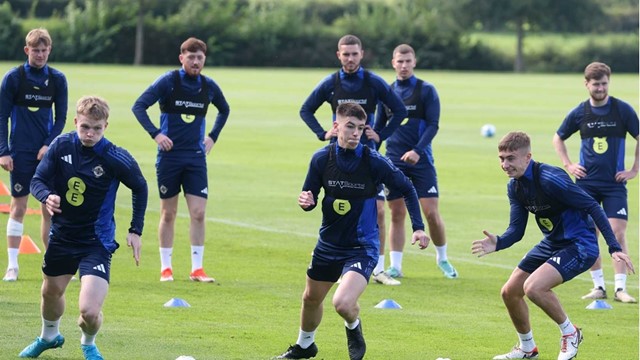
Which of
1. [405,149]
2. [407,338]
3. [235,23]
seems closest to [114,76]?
[235,23]

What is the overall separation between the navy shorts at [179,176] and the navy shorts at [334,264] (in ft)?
14.2

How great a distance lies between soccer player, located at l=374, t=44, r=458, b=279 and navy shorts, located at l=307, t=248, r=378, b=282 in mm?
4750

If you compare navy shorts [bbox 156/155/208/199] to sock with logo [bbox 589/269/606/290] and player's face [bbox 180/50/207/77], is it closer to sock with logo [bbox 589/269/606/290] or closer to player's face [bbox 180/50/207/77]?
player's face [bbox 180/50/207/77]

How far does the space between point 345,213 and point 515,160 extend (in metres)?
1.44

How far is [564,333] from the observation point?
35.3 feet

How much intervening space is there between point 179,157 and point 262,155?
14639 millimetres

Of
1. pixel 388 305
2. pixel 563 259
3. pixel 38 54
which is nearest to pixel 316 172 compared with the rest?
pixel 563 259

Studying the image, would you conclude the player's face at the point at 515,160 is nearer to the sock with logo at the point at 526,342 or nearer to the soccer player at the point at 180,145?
the sock with logo at the point at 526,342

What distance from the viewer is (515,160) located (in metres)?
10.7

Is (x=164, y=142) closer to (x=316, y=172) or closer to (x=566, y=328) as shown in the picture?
(x=316, y=172)

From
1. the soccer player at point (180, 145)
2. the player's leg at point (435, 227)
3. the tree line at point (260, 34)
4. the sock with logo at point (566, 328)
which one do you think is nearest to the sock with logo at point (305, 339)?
the sock with logo at point (566, 328)

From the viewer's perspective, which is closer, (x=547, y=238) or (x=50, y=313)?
(x=50, y=313)

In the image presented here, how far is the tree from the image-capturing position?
314ft

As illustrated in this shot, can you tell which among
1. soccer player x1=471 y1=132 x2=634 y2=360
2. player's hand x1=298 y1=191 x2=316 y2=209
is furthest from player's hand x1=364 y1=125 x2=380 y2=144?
player's hand x1=298 y1=191 x2=316 y2=209
